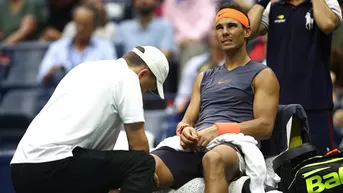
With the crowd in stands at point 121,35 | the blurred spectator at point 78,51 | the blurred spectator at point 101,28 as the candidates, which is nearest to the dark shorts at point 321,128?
the crowd in stands at point 121,35

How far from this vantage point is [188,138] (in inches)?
223

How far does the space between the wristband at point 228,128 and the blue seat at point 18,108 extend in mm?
4502

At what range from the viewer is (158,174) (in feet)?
18.2

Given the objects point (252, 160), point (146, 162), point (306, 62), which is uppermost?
point (306, 62)

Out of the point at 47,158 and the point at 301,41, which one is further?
the point at 301,41

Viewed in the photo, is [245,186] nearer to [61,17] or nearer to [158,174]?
[158,174]

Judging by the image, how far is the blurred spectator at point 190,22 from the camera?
34.8 feet

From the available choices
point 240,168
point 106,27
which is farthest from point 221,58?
point 240,168

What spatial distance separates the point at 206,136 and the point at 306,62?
3.62 ft

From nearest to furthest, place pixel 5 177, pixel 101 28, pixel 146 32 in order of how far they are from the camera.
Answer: pixel 5 177
pixel 146 32
pixel 101 28

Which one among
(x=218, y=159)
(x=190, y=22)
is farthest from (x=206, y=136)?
(x=190, y=22)

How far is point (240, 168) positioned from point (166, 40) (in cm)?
484

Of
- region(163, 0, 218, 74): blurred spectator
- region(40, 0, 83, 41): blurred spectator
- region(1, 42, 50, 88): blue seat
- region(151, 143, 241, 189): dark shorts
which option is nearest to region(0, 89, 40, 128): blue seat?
region(1, 42, 50, 88): blue seat

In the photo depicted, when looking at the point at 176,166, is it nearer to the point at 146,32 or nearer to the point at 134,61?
the point at 134,61
